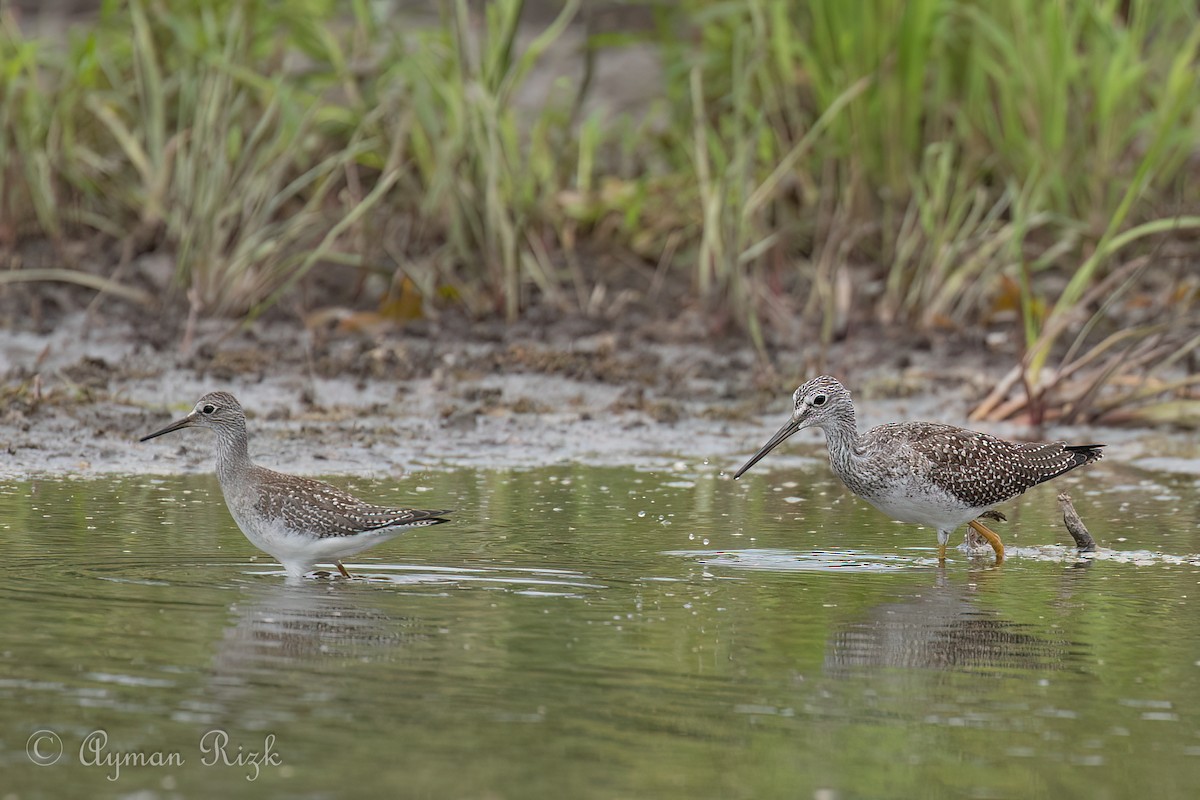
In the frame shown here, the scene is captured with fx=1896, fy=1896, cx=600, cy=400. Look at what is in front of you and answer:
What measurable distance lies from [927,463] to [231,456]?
3.09 m

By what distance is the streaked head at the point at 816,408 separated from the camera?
887 cm

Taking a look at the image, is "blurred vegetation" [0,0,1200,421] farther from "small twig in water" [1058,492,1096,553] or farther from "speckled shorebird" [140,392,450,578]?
"speckled shorebird" [140,392,450,578]

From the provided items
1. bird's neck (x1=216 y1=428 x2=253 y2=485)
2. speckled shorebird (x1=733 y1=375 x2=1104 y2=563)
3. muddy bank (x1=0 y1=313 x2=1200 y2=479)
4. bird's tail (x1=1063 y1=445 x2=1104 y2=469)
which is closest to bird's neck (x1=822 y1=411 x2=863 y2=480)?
speckled shorebird (x1=733 y1=375 x2=1104 y2=563)

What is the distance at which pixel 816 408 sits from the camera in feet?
29.1

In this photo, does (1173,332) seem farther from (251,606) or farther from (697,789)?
(697,789)

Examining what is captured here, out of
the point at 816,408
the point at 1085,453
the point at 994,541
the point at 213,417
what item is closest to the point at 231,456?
the point at 213,417

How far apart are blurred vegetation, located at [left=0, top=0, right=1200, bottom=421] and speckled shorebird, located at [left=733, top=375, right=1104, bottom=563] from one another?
290 cm

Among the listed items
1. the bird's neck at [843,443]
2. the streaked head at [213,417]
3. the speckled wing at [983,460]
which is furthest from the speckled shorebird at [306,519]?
the speckled wing at [983,460]

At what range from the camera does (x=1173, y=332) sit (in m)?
12.8

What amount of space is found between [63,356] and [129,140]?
209cm

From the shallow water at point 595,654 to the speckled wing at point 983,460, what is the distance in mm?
287

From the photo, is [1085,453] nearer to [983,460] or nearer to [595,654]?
[983,460]

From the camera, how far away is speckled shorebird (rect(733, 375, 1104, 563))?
8523mm

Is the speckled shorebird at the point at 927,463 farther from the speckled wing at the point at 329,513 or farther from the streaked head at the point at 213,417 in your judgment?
the streaked head at the point at 213,417
